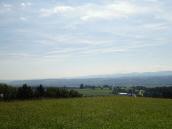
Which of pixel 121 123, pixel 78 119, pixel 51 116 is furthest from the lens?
pixel 51 116

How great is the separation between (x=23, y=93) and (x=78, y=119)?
77.0 feet

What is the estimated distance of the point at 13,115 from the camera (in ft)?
95.0

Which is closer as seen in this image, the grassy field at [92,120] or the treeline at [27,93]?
the grassy field at [92,120]

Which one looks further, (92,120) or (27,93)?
(27,93)

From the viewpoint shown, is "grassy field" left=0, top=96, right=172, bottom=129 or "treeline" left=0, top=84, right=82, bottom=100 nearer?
"grassy field" left=0, top=96, right=172, bottom=129

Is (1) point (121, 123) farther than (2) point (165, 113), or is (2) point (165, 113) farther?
(2) point (165, 113)

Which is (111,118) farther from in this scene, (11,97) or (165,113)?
(11,97)

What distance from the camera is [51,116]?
28344mm

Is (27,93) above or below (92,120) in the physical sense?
above

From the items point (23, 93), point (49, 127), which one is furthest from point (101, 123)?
point (23, 93)

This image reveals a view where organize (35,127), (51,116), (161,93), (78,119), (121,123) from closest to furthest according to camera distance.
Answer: (35,127), (121,123), (78,119), (51,116), (161,93)

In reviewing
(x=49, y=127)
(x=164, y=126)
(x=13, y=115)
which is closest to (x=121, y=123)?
(x=164, y=126)

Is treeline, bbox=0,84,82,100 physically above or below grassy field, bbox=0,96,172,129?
above

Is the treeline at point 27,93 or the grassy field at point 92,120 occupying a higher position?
the treeline at point 27,93
